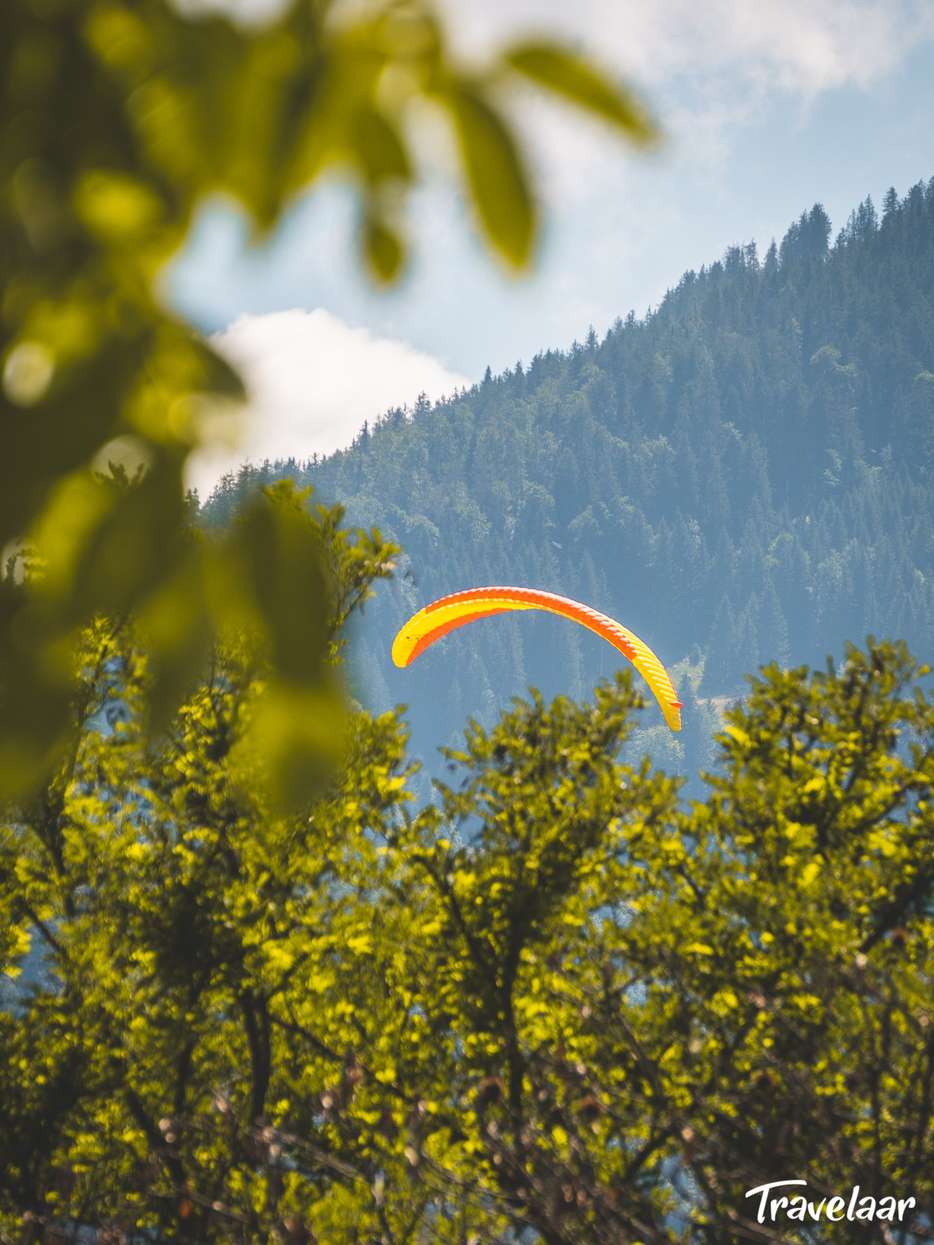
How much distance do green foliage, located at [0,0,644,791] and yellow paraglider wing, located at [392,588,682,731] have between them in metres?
35.0

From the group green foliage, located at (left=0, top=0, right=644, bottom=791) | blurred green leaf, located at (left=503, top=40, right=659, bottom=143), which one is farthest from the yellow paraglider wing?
blurred green leaf, located at (left=503, top=40, right=659, bottom=143)

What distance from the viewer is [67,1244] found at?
8172 mm

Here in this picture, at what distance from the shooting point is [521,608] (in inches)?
1511

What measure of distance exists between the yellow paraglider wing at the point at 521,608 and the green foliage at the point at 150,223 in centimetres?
3503

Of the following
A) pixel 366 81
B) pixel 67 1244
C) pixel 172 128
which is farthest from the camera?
pixel 67 1244

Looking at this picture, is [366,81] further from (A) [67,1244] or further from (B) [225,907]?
(B) [225,907]

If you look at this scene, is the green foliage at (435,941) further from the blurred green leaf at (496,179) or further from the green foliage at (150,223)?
the blurred green leaf at (496,179)

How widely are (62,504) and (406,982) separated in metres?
11.9

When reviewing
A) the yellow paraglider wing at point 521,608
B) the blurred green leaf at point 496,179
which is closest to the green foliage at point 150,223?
the blurred green leaf at point 496,179

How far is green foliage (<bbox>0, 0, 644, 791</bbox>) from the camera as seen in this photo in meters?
1.14

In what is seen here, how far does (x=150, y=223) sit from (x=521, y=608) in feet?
122

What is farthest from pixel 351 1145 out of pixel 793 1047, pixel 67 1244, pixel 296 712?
pixel 296 712

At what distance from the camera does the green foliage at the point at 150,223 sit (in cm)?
114

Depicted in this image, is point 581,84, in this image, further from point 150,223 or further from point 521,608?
point 521,608
